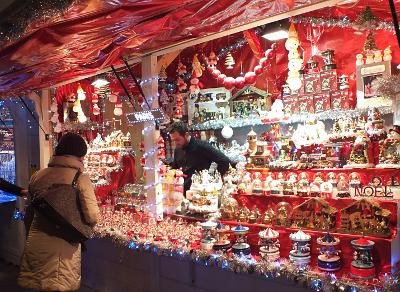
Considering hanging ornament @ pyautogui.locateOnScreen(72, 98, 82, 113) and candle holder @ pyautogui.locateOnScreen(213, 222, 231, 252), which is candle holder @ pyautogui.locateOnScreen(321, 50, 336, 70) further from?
hanging ornament @ pyautogui.locateOnScreen(72, 98, 82, 113)

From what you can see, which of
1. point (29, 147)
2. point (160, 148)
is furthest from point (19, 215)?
point (160, 148)

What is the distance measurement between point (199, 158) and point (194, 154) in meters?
0.08

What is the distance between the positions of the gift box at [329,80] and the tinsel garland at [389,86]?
1.96 feet

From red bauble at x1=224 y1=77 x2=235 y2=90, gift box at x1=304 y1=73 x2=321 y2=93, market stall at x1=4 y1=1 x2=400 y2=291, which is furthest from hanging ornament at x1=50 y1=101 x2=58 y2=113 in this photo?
gift box at x1=304 y1=73 x2=321 y2=93

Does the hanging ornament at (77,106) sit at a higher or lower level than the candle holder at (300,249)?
higher

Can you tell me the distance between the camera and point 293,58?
3.84 meters

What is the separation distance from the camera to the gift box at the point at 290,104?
169 inches

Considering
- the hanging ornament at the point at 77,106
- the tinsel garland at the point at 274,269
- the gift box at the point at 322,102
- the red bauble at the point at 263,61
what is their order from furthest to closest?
the hanging ornament at the point at 77,106 < the red bauble at the point at 263,61 < the gift box at the point at 322,102 < the tinsel garland at the point at 274,269

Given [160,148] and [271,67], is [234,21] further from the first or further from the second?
[160,148]

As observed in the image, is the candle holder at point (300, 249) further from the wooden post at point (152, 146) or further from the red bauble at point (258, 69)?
the red bauble at point (258, 69)

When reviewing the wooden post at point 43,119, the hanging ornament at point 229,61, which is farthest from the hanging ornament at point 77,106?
the hanging ornament at point 229,61

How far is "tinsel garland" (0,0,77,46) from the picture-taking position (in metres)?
3.03

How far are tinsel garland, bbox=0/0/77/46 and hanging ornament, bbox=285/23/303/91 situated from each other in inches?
74.7

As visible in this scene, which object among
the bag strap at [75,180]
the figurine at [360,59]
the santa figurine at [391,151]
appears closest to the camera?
the santa figurine at [391,151]
